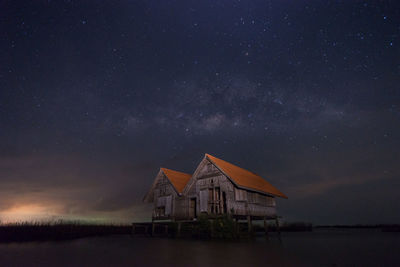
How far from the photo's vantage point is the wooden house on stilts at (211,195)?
22078 mm

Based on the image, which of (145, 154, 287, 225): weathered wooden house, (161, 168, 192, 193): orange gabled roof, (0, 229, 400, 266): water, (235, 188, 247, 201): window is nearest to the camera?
(0, 229, 400, 266): water

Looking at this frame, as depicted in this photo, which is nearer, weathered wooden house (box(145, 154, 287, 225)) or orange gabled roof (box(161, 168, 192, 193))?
weathered wooden house (box(145, 154, 287, 225))

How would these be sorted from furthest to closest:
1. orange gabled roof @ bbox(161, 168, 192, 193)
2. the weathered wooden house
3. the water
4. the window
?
orange gabled roof @ bbox(161, 168, 192, 193) < the weathered wooden house < the window < the water

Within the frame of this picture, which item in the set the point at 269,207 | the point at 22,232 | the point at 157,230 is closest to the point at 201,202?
the point at 269,207

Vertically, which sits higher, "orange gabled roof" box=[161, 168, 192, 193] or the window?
"orange gabled roof" box=[161, 168, 192, 193]

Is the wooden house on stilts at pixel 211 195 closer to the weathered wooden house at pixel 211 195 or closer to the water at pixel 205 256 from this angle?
the weathered wooden house at pixel 211 195

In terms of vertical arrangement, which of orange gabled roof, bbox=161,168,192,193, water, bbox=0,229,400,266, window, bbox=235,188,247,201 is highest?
orange gabled roof, bbox=161,168,192,193

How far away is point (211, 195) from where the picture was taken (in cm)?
2500

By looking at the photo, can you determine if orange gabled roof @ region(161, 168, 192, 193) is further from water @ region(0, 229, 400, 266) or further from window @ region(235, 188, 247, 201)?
water @ region(0, 229, 400, 266)

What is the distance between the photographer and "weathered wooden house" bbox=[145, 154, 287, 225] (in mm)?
22094

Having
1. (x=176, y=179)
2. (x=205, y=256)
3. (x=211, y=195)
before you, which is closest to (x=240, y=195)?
(x=211, y=195)

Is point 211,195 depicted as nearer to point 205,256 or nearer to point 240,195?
point 240,195

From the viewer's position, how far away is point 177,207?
85.6 feet

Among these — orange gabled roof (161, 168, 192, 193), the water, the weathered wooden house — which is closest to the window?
the weathered wooden house
